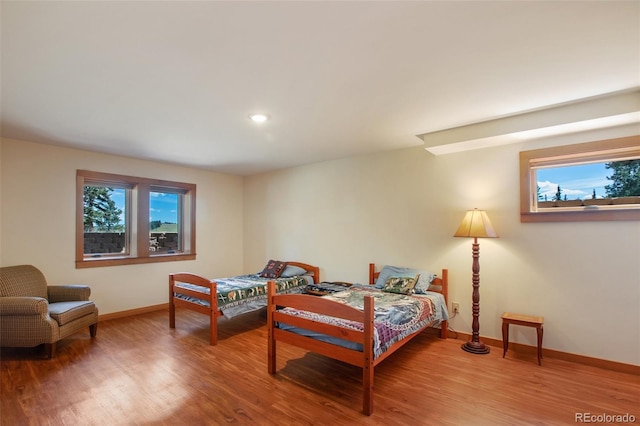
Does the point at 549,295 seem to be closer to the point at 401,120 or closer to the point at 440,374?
the point at 440,374

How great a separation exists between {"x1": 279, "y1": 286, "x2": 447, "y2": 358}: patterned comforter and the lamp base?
0.36 m

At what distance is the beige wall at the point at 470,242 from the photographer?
277cm

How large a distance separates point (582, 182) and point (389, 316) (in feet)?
7.89

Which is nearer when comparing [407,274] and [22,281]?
[22,281]

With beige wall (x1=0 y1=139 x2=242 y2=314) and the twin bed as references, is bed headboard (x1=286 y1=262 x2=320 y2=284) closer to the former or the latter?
the twin bed

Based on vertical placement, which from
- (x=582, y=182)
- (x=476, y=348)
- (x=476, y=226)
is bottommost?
(x=476, y=348)

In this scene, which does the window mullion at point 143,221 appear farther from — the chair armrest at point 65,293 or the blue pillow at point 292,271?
the blue pillow at point 292,271

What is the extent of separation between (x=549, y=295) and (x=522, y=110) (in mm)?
1861

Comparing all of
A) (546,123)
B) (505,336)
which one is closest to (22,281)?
(505,336)

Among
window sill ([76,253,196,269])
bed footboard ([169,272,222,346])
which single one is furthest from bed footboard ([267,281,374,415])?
window sill ([76,253,196,269])

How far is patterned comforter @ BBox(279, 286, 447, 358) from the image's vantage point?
7.73ft

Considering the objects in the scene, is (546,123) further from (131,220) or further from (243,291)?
(131,220)

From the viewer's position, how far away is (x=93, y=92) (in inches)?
94.1

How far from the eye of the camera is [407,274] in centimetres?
365
